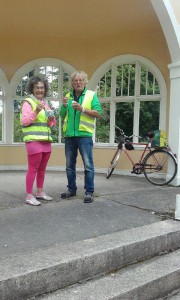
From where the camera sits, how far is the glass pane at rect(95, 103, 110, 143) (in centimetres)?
890

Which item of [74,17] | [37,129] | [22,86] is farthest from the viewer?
[22,86]

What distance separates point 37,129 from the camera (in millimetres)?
4828

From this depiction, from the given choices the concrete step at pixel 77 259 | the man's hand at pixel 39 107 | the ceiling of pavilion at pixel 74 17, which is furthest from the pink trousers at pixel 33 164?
the ceiling of pavilion at pixel 74 17

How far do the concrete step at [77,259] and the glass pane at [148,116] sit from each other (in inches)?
179

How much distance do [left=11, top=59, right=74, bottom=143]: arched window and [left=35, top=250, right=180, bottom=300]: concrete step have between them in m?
6.13

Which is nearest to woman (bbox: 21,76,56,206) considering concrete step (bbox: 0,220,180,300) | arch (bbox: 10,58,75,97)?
concrete step (bbox: 0,220,180,300)

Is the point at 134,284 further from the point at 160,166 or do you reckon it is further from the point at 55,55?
the point at 55,55

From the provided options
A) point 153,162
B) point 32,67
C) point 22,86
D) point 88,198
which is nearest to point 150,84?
point 153,162

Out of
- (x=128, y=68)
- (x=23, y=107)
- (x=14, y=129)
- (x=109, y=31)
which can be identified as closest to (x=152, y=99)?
(x=128, y=68)

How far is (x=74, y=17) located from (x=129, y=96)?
7.40 feet

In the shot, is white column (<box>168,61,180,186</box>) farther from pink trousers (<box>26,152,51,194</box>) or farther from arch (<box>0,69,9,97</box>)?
arch (<box>0,69,9,97</box>)

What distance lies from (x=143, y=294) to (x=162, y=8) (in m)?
4.99

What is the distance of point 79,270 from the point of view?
300 cm

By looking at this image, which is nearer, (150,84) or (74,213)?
(74,213)
